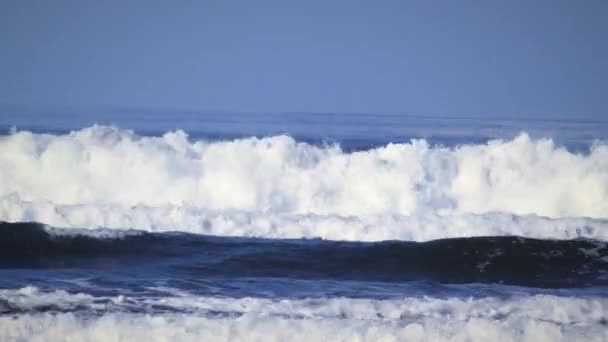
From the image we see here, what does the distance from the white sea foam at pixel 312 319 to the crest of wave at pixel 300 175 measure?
458cm

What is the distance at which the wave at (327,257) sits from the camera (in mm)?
10648

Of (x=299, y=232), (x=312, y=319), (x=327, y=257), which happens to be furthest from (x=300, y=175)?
(x=312, y=319)

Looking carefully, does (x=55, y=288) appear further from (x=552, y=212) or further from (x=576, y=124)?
(x=576, y=124)

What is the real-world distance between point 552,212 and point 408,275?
11.4 ft

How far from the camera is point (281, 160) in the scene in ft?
47.1

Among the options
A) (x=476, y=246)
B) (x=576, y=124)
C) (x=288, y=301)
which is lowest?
(x=288, y=301)

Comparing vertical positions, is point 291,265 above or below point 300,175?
below

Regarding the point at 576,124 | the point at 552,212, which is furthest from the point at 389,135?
the point at 552,212

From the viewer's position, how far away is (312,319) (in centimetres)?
810

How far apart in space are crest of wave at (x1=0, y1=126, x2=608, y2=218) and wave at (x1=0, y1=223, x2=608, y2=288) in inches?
64.2

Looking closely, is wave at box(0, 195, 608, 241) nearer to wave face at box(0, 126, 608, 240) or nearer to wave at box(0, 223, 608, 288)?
wave face at box(0, 126, 608, 240)

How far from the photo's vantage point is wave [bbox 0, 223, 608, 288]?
10.6 metres

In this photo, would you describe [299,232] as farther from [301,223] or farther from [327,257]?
[327,257]

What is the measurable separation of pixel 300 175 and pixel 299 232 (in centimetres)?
221
